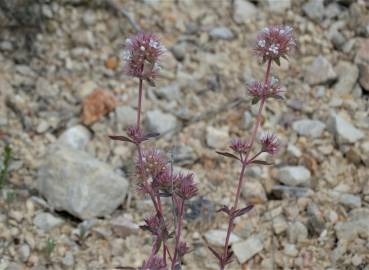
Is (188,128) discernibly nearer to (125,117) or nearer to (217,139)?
(217,139)

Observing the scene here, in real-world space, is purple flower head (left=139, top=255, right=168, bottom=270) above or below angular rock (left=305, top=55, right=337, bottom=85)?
below

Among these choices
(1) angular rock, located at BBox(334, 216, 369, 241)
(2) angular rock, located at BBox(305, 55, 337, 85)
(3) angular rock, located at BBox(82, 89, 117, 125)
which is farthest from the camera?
(2) angular rock, located at BBox(305, 55, 337, 85)

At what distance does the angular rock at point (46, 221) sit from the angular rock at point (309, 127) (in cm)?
192

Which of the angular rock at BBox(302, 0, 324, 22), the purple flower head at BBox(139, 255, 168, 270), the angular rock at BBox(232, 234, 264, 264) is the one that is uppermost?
the angular rock at BBox(302, 0, 324, 22)

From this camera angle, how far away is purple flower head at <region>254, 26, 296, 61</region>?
123 inches

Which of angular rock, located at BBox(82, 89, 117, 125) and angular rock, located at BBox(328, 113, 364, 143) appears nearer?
angular rock, located at BBox(328, 113, 364, 143)

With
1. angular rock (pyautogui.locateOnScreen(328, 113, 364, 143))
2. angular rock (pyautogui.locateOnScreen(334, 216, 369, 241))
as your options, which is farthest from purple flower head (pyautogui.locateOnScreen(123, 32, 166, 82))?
angular rock (pyautogui.locateOnScreen(328, 113, 364, 143))

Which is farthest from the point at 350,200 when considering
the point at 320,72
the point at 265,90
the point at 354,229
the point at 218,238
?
the point at 265,90

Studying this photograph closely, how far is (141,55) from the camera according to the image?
9.95ft

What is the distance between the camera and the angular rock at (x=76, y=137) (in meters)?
5.05

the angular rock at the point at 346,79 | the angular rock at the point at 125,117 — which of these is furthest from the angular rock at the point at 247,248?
the angular rock at the point at 346,79

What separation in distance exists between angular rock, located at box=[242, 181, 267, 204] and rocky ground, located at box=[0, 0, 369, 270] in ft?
0.04

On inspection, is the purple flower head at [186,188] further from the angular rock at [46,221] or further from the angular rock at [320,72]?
the angular rock at [320,72]

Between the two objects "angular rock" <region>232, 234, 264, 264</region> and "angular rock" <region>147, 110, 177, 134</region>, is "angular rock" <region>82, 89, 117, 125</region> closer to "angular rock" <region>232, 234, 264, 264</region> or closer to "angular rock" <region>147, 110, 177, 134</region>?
"angular rock" <region>147, 110, 177, 134</region>
